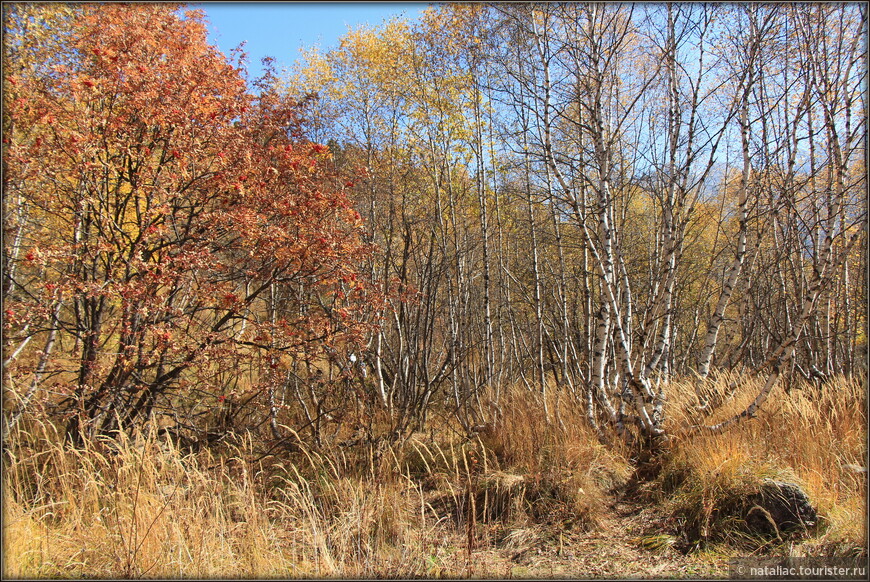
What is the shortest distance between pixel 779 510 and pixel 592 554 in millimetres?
1287

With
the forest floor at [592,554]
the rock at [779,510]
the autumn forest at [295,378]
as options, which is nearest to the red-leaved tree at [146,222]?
the autumn forest at [295,378]

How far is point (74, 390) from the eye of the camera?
12.1ft

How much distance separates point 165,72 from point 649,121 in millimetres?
6743

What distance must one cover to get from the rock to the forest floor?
37cm

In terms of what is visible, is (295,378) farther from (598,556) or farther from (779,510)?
(779,510)

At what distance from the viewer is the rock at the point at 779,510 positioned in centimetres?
301

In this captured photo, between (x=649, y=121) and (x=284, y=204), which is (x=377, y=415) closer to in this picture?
(x=284, y=204)

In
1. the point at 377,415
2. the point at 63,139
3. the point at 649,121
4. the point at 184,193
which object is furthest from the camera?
the point at 649,121

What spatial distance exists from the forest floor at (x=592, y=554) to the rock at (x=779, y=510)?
1.23ft

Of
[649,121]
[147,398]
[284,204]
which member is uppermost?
[649,121]

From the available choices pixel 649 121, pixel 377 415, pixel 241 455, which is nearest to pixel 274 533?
pixel 241 455

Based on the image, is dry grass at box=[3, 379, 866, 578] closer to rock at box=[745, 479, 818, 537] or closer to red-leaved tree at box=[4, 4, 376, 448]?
rock at box=[745, 479, 818, 537]

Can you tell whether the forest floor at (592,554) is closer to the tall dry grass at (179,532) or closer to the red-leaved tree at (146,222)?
the tall dry grass at (179,532)

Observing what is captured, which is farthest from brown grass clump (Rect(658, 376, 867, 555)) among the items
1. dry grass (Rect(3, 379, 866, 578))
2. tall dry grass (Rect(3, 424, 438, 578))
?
tall dry grass (Rect(3, 424, 438, 578))
